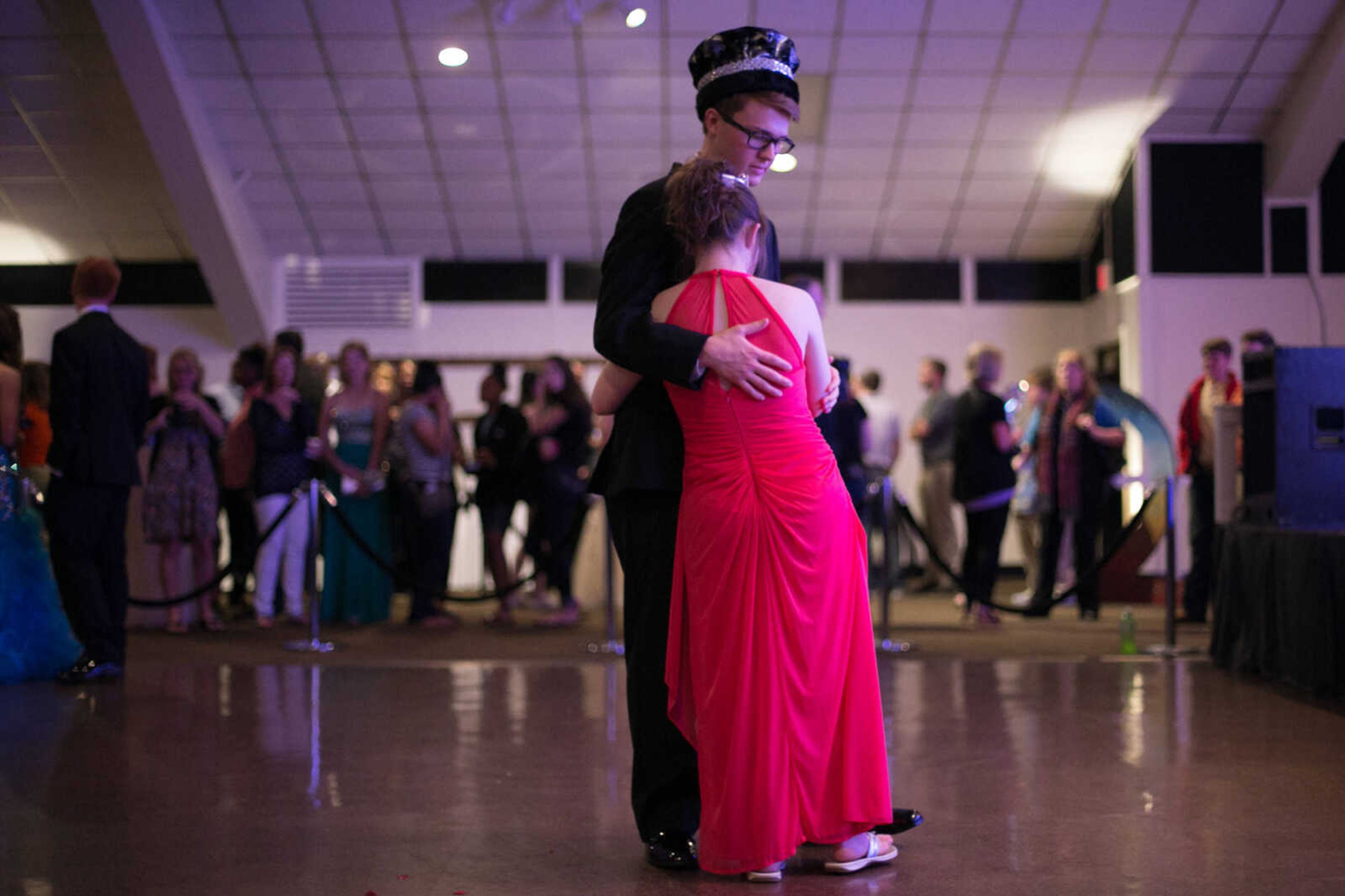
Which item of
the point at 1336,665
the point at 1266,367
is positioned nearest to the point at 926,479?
the point at 1266,367

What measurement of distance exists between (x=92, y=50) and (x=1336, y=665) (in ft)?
23.1

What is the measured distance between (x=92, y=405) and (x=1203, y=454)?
524cm

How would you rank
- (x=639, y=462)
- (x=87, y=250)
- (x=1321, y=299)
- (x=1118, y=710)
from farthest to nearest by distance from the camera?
(x=1321, y=299) < (x=87, y=250) < (x=1118, y=710) < (x=639, y=462)

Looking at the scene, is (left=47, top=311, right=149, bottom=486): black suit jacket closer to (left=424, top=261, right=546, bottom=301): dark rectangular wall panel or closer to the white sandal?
the white sandal

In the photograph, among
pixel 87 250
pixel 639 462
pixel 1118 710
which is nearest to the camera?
pixel 639 462

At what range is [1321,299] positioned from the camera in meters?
9.05

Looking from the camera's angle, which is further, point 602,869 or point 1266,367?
point 1266,367

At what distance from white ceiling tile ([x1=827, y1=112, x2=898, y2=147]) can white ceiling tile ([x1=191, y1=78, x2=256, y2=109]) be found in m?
3.63

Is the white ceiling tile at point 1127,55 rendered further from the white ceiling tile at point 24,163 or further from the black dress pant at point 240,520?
the white ceiling tile at point 24,163

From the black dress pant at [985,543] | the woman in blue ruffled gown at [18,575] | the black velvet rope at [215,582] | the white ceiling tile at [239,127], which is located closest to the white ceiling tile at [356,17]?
the white ceiling tile at [239,127]

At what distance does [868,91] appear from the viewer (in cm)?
830

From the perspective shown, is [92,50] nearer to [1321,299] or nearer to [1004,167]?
[1004,167]

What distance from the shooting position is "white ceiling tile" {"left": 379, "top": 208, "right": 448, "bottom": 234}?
9625 mm

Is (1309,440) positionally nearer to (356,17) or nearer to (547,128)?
(547,128)
